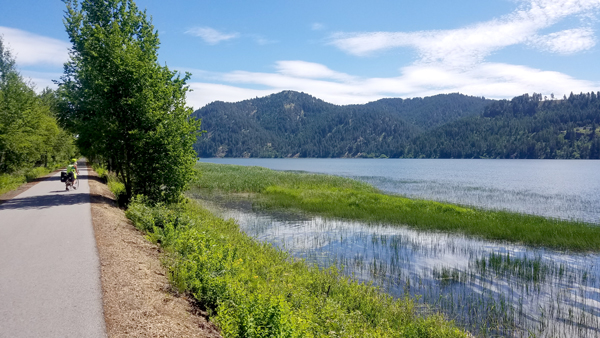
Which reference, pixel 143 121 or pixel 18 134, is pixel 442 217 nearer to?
pixel 143 121

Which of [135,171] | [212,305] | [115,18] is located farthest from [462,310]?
[115,18]

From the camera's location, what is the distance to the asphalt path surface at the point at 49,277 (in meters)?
5.90

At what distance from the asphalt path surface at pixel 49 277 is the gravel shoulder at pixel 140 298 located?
24 cm

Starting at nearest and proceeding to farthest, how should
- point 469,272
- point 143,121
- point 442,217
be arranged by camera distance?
point 469,272, point 143,121, point 442,217

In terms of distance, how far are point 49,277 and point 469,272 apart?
14.4 metres

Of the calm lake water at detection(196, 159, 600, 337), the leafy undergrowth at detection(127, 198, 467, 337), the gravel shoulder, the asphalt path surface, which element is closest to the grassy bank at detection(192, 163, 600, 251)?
the calm lake water at detection(196, 159, 600, 337)

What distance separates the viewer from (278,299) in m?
7.61

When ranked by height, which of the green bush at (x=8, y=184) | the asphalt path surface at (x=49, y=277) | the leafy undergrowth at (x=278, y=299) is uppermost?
the green bush at (x=8, y=184)

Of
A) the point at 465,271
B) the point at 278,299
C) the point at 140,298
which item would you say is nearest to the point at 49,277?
the point at 140,298

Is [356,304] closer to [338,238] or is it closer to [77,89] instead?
[338,238]

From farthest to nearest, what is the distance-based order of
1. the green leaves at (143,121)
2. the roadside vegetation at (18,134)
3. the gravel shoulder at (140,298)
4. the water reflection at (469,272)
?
the roadside vegetation at (18,134), the green leaves at (143,121), the water reflection at (469,272), the gravel shoulder at (140,298)

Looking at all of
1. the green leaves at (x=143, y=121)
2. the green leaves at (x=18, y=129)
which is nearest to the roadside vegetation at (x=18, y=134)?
the green leaves at (x=18, y=129)

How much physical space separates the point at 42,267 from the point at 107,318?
3.76m

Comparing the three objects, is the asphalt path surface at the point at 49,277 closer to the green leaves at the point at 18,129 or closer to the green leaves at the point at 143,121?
the green leaves at the point at 143,121
